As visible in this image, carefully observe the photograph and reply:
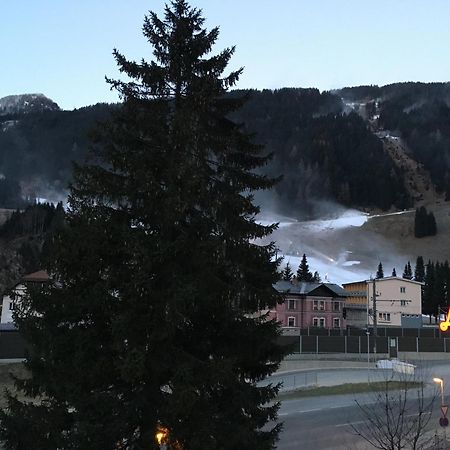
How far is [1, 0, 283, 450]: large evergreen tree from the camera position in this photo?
36.3ft

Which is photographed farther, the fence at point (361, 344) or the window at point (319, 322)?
the window at point (319, 322)

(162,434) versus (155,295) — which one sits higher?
(155,295)

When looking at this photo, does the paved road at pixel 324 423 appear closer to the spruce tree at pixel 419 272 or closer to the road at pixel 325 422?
the road at pixel 325 422

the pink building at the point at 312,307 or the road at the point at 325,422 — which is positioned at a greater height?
the pink building at the point at 312,307

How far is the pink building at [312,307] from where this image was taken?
299 ft

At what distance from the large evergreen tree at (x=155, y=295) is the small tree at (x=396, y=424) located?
3779 millimetres

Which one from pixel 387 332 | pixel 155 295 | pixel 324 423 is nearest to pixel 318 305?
pixel 387 332

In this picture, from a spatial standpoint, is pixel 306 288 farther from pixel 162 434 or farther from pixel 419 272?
pixel 419 272

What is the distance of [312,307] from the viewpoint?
304ft

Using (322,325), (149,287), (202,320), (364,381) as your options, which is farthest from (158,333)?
(322,325)

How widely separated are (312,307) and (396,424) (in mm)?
73046

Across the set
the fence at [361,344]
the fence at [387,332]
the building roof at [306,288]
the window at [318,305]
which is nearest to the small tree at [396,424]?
the fence at [361,344]

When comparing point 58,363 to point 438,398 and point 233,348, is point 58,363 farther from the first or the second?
point 438,398

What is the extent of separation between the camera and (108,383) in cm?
1180
